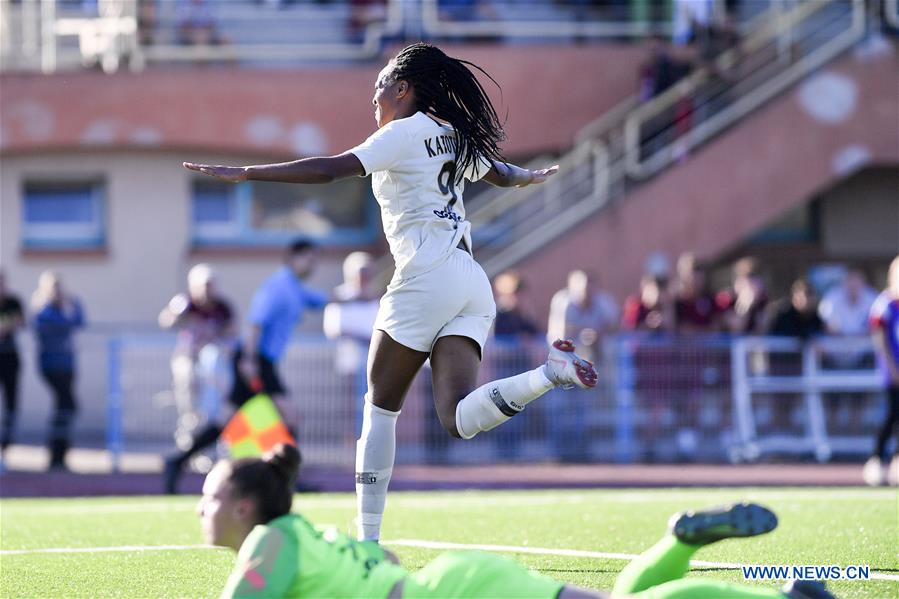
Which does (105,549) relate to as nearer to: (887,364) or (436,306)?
(436,306)

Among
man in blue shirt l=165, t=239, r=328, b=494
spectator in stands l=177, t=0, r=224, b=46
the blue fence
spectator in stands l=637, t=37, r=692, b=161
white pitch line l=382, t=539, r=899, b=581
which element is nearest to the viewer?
white pitch line l=382, t=539, r=899, b=581

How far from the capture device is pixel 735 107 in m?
18.6

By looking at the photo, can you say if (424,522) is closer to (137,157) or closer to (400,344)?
(400,344)

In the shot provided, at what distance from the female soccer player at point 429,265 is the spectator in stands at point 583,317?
8636 mm

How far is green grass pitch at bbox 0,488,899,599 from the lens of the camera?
6742 mm

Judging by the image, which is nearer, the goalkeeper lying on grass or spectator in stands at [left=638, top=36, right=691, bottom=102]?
the goalkeeper lying on grass

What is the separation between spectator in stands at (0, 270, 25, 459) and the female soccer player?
944 cm

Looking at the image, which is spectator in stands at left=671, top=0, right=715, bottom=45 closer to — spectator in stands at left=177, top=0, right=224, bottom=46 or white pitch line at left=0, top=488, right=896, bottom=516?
Result: spectator in stands at left=177, top=0, right=224, bottom=46

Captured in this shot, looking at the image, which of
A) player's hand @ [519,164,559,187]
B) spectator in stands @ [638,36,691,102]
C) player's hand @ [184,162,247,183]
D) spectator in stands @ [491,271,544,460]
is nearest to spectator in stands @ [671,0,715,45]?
spectator in stands @ [638,36,691,102]

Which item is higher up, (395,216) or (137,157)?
(137,157)

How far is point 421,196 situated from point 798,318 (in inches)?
400

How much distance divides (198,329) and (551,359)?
951 centimetres

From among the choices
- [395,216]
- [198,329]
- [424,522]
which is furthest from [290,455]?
[198,329]

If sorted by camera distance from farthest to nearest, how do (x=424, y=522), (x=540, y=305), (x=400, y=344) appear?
(x=540, y=305) → (x=424, y=522) → (x=400, y=344)
